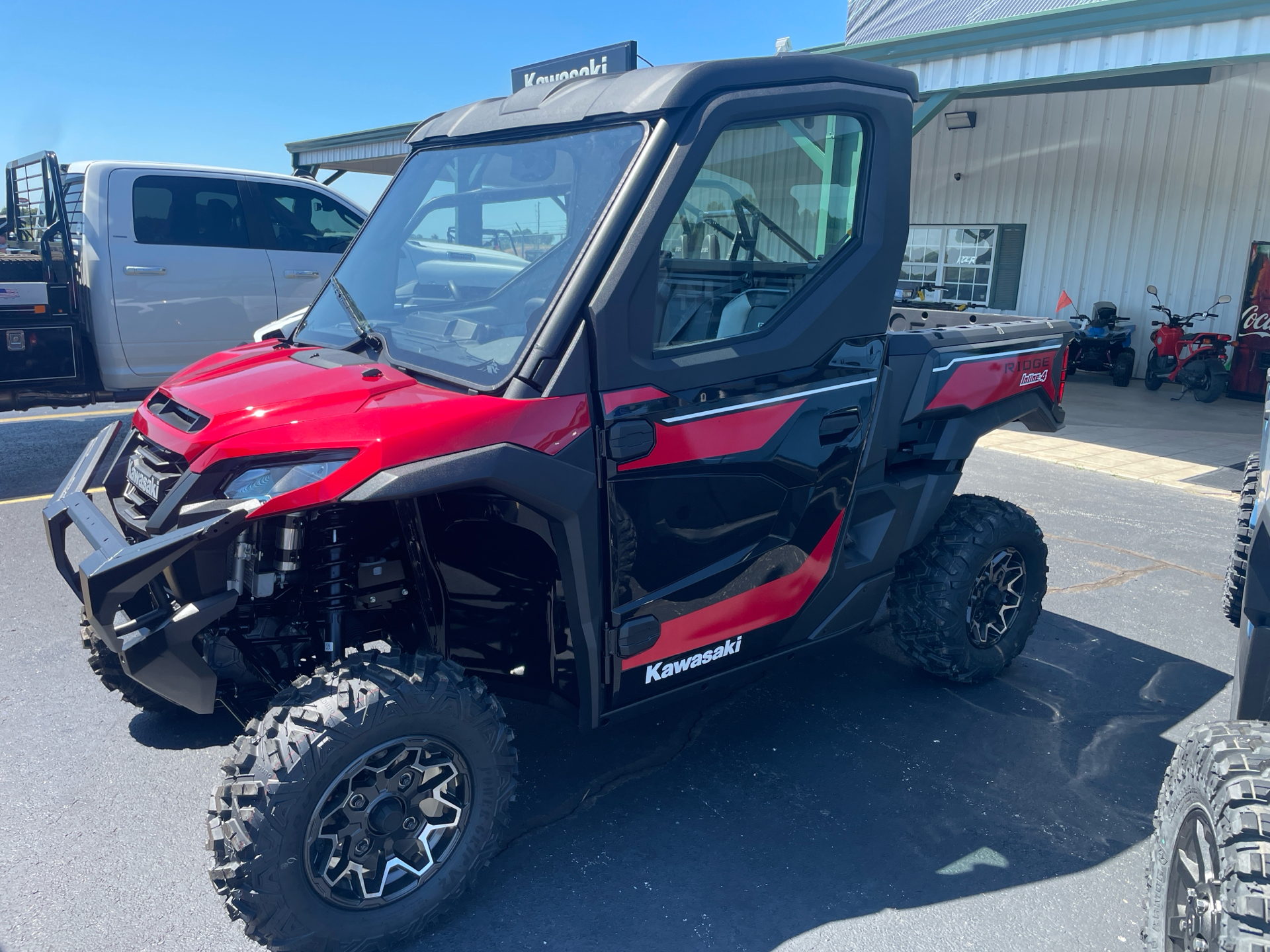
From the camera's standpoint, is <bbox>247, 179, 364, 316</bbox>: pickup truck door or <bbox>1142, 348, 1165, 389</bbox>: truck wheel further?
<bbox>1142, 348, 1165, 389</bbox>: truck wheel

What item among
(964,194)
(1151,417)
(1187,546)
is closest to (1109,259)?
(964,194)

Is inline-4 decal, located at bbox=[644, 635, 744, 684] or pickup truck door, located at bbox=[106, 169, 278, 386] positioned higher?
pickup truck door, located at bbox=[106, 169, 278, 386]

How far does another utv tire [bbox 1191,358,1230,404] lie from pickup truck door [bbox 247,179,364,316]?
35.4 feet

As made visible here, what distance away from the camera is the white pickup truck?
260 inches

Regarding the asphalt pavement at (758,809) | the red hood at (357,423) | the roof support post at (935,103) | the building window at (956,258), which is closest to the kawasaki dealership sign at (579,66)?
the red hood at (357,423)

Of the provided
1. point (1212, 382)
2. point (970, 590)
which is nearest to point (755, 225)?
point (970, 590)

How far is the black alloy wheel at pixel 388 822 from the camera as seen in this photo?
7.60 feet

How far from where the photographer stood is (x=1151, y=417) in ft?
36.5

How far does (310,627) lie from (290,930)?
831mm

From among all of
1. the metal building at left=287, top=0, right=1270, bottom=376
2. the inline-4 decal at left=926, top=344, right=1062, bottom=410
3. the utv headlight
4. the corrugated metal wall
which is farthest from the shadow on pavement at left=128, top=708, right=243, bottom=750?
the corrugated metal wall

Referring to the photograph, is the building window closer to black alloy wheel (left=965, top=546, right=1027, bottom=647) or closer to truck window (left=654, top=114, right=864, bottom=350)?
black alloy wheel (left=965, top=546, right=1027, bottom=647)

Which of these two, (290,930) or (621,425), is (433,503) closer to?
(621,425)

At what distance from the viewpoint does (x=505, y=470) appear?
229cm

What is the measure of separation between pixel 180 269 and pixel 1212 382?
12266 mm
